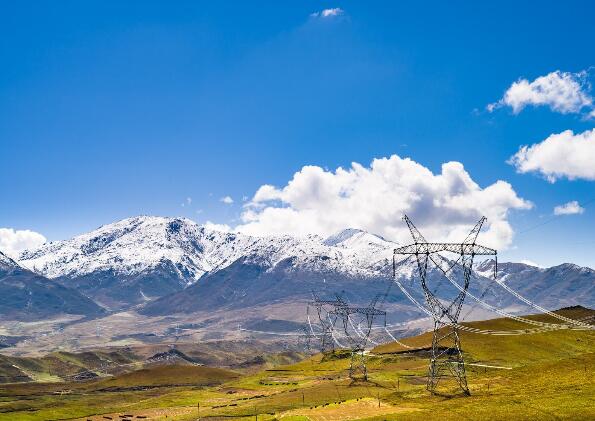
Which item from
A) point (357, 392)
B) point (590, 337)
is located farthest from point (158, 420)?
A: point (590, 337)

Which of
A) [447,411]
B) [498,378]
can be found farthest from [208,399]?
[447,411]

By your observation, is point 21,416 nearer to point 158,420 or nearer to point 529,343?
point 158,420

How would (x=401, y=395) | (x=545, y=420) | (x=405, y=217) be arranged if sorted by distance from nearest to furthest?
(x=545, y=420) → (x=405, y=217) → (x=401, y=395)

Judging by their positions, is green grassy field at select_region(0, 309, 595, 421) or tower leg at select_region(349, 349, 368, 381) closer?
green grassy field at select_region(0, 309, 595, 421)

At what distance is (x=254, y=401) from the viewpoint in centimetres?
14525

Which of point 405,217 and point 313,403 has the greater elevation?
point 405,217

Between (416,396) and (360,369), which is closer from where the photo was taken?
(416,396)

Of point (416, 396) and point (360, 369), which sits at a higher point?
point (416, 396)

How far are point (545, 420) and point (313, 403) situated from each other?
6166cm

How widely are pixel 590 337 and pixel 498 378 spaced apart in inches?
3871

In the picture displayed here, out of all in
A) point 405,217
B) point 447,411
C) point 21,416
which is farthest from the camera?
point 21,416

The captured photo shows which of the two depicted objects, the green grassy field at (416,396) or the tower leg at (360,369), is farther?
the tower leg at (360,369)

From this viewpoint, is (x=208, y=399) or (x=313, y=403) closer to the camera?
(x=313, y=403)

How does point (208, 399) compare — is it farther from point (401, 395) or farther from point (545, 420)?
point (545, 420)
